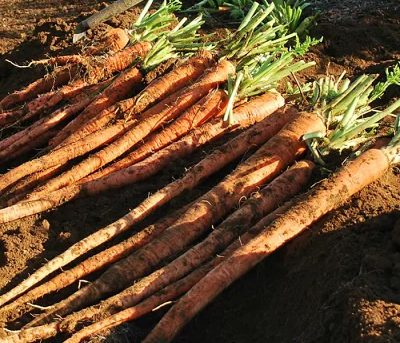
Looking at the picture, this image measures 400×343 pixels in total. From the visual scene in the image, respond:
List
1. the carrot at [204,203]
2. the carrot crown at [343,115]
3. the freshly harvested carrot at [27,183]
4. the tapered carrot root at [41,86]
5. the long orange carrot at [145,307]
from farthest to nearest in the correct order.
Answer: the tapered carrot root at [41,86] < the freshly harvested carrot at [27,183] < the carrot crown at [343,115] < the carrot at [204,203] < the long orange carrot at [145,307]

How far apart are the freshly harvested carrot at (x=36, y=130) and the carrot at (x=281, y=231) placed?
1809 millimetres

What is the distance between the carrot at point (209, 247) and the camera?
136 inches

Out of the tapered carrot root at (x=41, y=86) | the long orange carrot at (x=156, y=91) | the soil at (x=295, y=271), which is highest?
the tapered carrot root at (x=41, y=86)

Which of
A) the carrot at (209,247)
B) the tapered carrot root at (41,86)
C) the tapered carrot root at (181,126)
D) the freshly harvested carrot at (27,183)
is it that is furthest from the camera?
the tapered carrot root at (41,86)

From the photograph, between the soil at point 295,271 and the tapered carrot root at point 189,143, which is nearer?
the soil at point 295,271

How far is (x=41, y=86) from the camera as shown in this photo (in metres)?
5.05

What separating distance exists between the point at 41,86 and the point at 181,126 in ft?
4.00

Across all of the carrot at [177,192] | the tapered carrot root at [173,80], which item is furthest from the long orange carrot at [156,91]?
the carrot at [177,192]

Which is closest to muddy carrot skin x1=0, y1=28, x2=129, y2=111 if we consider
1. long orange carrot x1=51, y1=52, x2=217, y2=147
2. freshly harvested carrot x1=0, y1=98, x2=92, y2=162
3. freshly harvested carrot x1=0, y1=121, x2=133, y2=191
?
freshly harvested carrot x1=0, y1=98, x2=92, y2=162

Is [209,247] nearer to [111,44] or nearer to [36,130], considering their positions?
[36,130]

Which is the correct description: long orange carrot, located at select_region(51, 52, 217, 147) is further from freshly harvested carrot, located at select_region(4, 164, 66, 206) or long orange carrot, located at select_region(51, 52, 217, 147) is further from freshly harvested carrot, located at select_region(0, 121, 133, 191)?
freshly harvested carrot, located at select_region(4, 164, 66, 206)

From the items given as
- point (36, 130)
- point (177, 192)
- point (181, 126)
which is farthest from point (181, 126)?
point (36, 130)

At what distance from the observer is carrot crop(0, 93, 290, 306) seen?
361 centimetres

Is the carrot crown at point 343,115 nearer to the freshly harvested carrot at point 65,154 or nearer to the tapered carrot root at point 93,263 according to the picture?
the tapered carrot root at point 93,263
